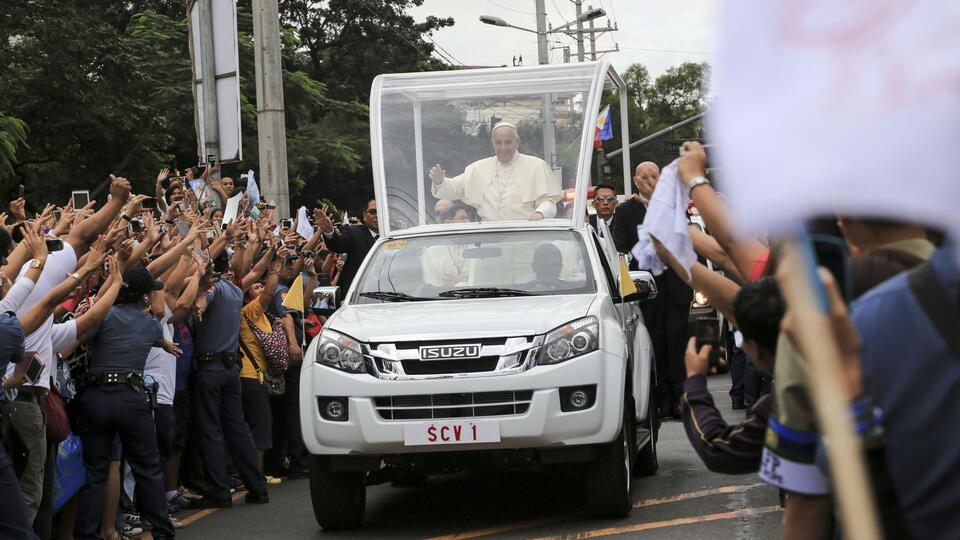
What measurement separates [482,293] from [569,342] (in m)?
1.11

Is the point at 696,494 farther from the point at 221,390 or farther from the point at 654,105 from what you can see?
the point at 654,105

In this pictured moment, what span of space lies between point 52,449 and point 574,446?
9.58ft

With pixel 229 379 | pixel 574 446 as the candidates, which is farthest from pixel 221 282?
pixel 574 446

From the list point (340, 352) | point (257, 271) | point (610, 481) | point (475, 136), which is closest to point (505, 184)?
point (475, 136)

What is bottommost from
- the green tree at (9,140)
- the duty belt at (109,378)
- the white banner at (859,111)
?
the duty belt at (109,378)

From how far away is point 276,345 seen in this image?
37.2 ft

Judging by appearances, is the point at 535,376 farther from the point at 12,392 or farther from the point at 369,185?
the point at 369,185

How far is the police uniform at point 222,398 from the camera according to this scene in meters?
10.3

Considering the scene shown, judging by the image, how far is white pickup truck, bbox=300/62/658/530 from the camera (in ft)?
27.7

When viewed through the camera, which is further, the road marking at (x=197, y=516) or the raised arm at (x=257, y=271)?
the raised arm at (x=257, y=271)

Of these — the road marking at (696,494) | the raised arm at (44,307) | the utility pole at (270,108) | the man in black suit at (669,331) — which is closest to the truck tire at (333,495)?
the road marking at (696,494)

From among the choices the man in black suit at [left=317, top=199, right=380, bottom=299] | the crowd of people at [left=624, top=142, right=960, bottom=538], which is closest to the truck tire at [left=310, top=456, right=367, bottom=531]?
the man in black suit at [left=317, top=199, right=380, bottom=299]

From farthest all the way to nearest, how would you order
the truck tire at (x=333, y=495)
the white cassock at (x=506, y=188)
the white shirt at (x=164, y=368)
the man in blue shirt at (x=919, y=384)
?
the white cassock at (x=506, y=188) < the white shirt at (x=164, y=368) < the truck tire at (x=333, y=495) < the man in blue shirt at (x=919, y=384)

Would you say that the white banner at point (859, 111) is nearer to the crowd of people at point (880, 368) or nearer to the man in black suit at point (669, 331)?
the crowd of people at point (880, 368)
